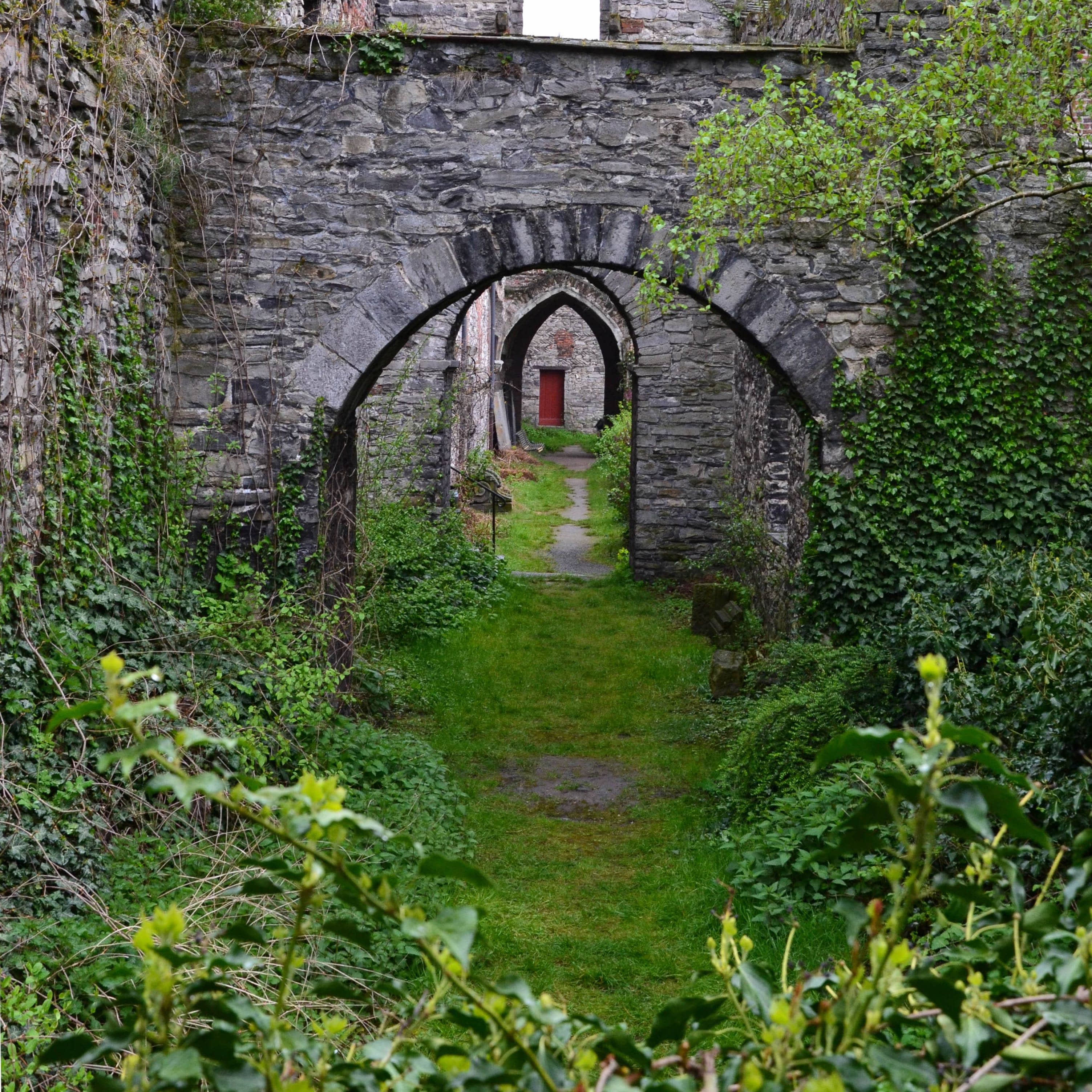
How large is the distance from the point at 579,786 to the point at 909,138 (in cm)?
396

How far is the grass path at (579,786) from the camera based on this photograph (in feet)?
14.2

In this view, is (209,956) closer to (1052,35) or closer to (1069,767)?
(1069,767)

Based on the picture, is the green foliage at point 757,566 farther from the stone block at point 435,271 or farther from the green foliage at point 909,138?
the stone block at point 435,271

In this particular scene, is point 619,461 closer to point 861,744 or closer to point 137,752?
point 861,744

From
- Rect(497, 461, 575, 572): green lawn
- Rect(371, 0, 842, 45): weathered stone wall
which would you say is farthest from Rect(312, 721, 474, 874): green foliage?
Rect(371, 0, 842, 45): weathered stone wall

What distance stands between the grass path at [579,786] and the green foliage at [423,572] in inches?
12.5

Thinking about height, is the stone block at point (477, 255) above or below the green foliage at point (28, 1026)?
above

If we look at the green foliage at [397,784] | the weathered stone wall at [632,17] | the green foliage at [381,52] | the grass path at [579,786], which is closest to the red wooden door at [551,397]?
the weathered stone wall at [632,17]

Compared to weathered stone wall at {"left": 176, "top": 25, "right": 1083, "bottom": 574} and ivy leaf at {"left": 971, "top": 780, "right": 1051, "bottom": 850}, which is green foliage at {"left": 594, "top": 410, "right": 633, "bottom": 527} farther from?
ivy leaf at {"left": 971, "top": 780, "right": 1051, "bottom": 850}

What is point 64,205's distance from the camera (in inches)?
190

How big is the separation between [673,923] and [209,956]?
3.86 meters

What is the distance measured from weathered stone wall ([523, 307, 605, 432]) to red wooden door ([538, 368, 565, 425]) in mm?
221

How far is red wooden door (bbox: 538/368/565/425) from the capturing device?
3195cm

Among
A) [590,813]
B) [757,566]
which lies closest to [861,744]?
[590,813]
